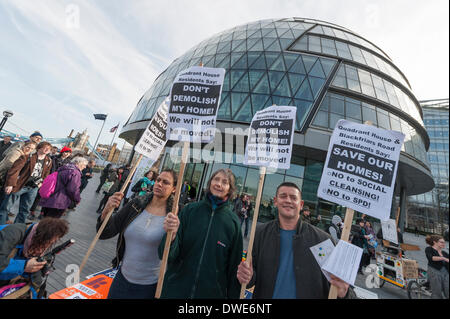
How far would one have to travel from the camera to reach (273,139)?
2.73m

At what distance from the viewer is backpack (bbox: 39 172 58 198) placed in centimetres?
411

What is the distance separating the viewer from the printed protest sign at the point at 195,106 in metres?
2.54

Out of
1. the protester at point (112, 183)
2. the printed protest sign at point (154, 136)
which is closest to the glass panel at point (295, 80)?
the protester at point (112, 183)

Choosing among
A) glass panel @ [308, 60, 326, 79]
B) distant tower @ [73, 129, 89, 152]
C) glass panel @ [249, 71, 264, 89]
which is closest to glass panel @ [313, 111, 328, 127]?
glass panel @ [308, 60, 326, 79]

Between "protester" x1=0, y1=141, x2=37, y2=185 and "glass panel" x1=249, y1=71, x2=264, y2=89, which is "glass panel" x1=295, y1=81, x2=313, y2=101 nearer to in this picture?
"glass panel" x1=249, y1=71, x2=264, y2=89

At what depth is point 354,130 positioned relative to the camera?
7.26 ft

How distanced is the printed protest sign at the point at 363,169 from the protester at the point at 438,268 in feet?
17.1

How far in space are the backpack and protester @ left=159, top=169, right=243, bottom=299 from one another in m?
3.87

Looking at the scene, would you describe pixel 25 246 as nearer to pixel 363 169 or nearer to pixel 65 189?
pixel 65 189

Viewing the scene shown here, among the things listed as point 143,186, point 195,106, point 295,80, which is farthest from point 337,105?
point 195,106

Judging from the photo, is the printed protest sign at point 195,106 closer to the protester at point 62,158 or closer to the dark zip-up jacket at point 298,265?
the dark zip-up jacket at point 298,265

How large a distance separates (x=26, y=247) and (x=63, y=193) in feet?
8.87

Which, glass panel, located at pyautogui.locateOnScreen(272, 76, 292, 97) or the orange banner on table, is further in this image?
glass panel, located at pyautogui.locateOnScreen(272, 76, 292, 97)

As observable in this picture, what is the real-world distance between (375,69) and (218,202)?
71.0ft
